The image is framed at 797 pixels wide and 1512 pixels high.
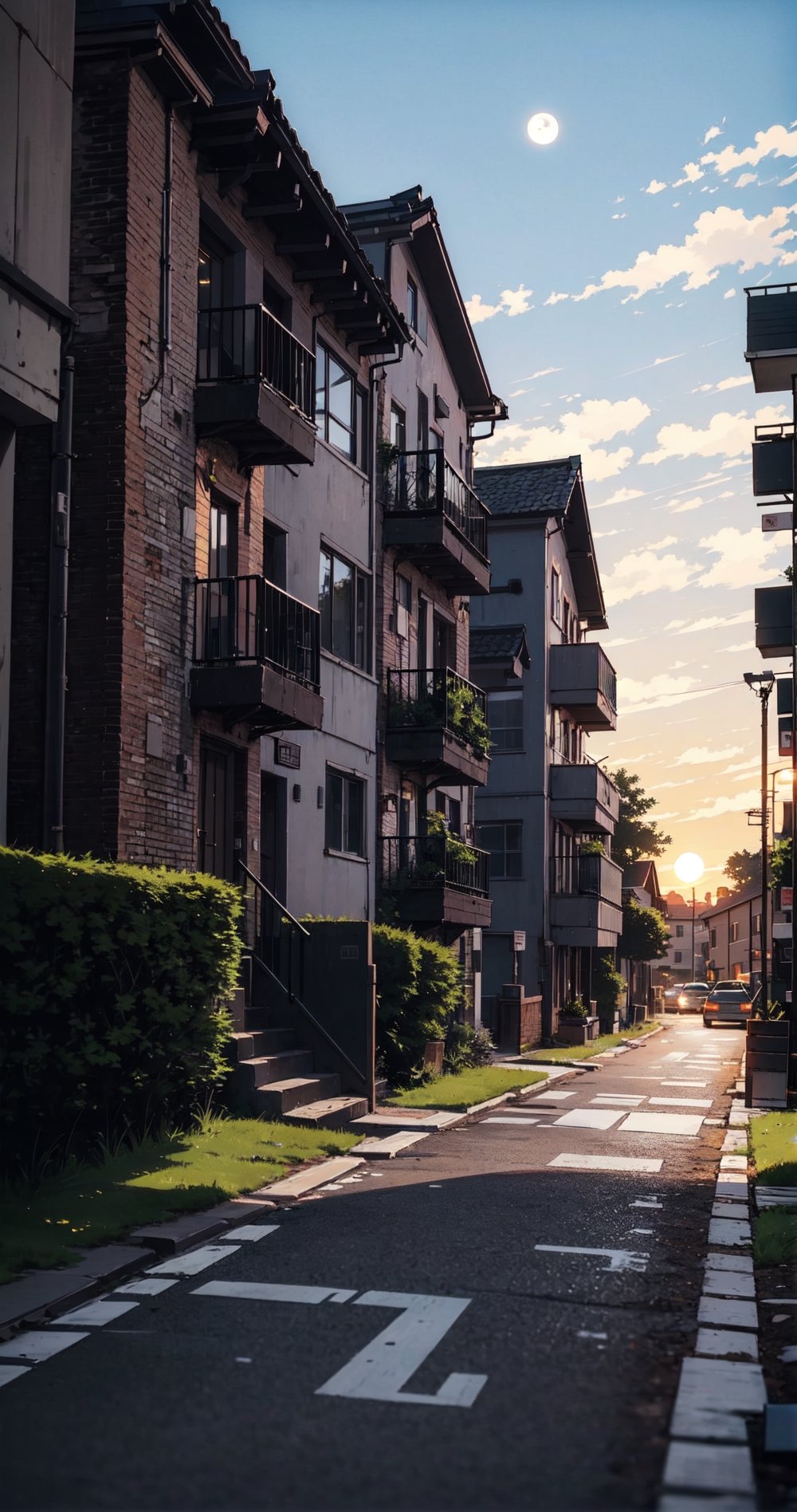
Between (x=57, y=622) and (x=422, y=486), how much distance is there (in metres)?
12.5

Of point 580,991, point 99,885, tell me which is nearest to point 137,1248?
point 99,885

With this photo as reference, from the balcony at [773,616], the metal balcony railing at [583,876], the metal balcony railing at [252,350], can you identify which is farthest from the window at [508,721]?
the metal balcony railing at [252,350]

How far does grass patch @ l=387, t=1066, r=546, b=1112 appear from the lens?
17.9 metres

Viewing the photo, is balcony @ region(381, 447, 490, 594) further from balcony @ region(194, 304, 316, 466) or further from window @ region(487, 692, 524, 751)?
window @ region(487, 692, 524, 751)

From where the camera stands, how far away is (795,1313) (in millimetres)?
7527

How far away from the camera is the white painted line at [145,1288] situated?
753 cm

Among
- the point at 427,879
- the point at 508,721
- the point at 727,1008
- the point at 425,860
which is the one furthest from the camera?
the point at 727,1008

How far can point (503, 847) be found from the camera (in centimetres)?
4000

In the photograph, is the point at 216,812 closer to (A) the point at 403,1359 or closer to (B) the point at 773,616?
(A) the point at 403,1359

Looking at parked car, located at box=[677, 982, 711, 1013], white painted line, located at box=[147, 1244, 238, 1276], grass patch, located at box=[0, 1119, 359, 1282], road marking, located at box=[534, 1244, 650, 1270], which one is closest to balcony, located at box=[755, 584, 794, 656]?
grass patch, located at box=[0, 1119, 359, 1282]

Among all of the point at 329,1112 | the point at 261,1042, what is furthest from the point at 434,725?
the point at 329,1112

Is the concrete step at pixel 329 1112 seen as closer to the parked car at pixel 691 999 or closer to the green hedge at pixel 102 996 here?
the green hedge at pixel 102 996

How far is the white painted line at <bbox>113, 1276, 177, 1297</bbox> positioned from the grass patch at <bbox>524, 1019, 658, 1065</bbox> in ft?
72.9

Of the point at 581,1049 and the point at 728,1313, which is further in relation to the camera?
the point at 581,1049
